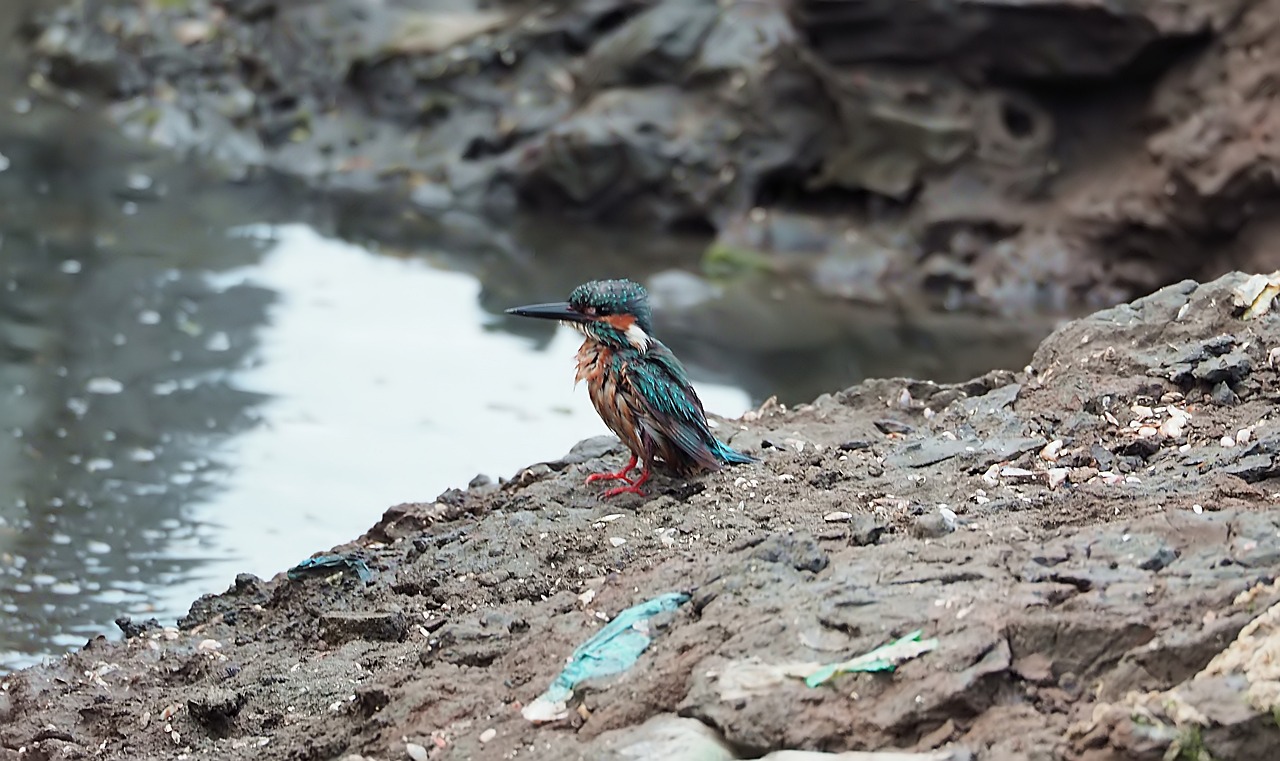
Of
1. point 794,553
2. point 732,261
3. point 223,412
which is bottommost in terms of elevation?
point 794,553

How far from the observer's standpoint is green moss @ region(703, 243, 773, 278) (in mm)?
9741

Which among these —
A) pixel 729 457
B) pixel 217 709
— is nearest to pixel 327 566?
pixel 217 709

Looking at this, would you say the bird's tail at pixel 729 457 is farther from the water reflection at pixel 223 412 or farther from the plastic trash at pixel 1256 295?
the water reflection at pixel 223 412

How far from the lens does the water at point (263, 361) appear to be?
5.24 metres

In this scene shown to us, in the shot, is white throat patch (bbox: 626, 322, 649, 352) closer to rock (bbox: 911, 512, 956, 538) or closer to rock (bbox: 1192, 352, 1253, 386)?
rock (bbox: 911, 512, 956, 538)

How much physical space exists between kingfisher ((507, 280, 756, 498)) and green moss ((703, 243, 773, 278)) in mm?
6016

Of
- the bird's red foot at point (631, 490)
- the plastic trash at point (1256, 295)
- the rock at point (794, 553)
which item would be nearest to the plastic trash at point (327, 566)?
the bird's red foot at point (631, 490)

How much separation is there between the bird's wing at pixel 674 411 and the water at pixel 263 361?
6.46 ft

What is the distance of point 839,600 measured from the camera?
7.56 feet

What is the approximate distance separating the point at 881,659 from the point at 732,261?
25.9ft

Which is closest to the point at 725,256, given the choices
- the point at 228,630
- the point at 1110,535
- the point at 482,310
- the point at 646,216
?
the point at 646,216

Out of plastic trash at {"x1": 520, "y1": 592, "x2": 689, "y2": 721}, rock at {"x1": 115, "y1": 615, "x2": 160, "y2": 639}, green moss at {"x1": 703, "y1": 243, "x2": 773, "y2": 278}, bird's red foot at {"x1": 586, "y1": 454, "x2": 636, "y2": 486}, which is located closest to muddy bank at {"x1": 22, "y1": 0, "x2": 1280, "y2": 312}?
green moss at {"x1": 703, "y1": 243, "x2": 773, "y2": 278}

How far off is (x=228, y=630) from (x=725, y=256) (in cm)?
692

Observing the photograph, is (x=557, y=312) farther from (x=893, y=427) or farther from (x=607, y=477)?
(x=893, y=427)
